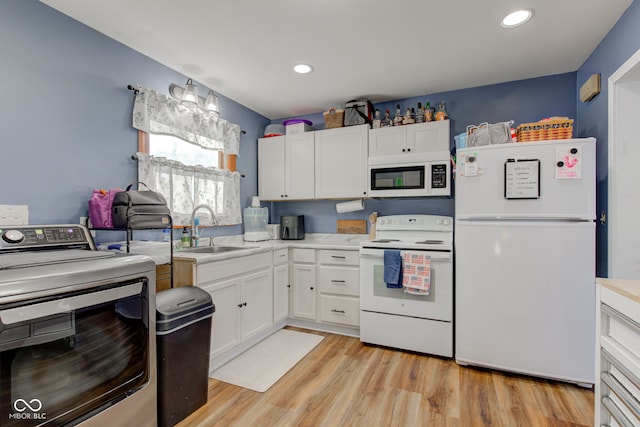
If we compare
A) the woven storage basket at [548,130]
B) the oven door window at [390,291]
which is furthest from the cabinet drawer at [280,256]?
the woven storage basket at [548,130]

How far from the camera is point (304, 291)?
313 centimetres

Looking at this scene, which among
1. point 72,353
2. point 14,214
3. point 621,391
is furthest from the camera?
point 14,214

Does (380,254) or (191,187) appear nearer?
(380,254)

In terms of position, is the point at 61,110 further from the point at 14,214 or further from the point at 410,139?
the point at 410,139

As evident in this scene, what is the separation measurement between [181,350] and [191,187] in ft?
5.07

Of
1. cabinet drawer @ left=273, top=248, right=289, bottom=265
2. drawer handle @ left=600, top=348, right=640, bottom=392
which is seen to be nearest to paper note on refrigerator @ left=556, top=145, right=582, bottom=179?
drawer handle @ left=600, top=348, right=640, bottom=392

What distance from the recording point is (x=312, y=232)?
3.74 metres

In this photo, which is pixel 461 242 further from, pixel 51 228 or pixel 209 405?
pixel 51 228

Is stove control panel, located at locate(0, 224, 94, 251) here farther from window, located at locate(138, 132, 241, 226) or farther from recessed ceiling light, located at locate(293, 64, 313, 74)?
recessed ceiling light, located at locate(293, 64, 313, 74)

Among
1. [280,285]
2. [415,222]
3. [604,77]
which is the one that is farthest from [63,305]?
[604,77]

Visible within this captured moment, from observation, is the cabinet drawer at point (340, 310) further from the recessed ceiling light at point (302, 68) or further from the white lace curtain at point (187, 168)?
the recessed ceiling light at point (302, 68)

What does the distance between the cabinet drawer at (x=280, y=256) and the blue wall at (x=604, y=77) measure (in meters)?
2.51

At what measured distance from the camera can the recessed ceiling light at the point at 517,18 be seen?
189 cm

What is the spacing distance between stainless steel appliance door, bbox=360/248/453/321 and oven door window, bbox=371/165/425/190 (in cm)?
71
